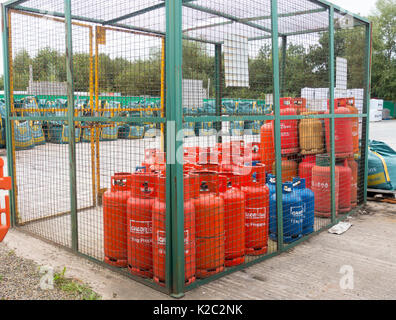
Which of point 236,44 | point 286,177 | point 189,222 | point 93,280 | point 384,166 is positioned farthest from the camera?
point 384,166

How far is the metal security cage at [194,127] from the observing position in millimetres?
3746

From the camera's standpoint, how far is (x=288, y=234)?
5031 millimetres

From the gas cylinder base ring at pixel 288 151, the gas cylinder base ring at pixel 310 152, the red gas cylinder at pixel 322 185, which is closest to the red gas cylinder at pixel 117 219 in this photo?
the gas cylinder base ring at pixel 288 151

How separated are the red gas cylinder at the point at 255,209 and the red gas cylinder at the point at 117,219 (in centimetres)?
133

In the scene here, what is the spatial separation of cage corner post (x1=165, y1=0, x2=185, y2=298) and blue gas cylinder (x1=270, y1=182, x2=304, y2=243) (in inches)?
68.5

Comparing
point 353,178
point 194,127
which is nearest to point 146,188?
point 194,127

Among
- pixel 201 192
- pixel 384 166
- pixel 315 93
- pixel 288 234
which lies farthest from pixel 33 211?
pixel 384 166

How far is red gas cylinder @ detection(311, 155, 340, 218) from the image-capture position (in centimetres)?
593

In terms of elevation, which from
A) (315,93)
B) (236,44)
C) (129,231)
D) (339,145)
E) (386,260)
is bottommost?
(386,260)

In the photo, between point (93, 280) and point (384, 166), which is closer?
point (93, 280)

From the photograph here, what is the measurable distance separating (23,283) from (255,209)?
2537 millimetres

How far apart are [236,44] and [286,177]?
8.00ft

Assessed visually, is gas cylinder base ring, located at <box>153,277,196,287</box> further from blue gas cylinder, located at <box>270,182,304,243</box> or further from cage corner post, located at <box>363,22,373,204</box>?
cage corner post, located at <box>363,22,373,204</box>

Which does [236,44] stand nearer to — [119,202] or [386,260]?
[119,202]
